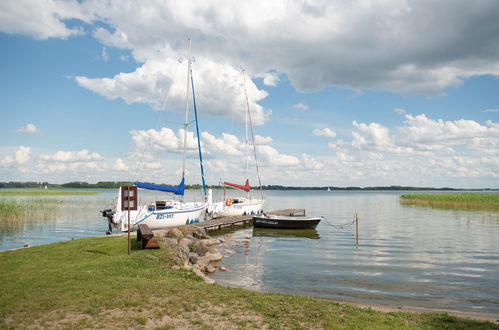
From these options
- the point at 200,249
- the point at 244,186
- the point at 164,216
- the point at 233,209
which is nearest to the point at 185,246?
the point at 200,249

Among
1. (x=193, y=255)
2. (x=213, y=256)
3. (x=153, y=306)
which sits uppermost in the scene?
(x=153, y=306)

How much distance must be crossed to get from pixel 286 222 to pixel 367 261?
1749 centimetres

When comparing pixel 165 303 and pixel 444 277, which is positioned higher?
pixel 165 303

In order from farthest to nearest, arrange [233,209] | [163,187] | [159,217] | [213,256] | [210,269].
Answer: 1. [233,209]
2. [163,187]
3. [159,217]
4. [213,256]
5. [210,269]

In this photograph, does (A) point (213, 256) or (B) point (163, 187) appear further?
(B) point (163, 187)

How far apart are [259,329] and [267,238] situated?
26012 mm

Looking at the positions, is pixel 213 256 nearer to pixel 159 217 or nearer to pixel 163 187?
pixel 159 217

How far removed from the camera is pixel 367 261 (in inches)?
888

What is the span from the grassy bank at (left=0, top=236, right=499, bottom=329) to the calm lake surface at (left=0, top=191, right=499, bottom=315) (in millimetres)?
4947

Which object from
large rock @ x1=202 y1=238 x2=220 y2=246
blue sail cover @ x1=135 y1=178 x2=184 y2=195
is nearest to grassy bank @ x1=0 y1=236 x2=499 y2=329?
large rock @ x1=202 y1=238 x2=220 y2=246

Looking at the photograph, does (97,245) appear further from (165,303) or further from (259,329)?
(259,329)

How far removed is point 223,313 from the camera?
949 centimetres

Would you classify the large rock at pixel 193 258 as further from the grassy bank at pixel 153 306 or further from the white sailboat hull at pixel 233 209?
the white sailboat hull at pixel 233 209

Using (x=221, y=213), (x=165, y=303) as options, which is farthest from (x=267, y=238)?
(x=165, y=303)
